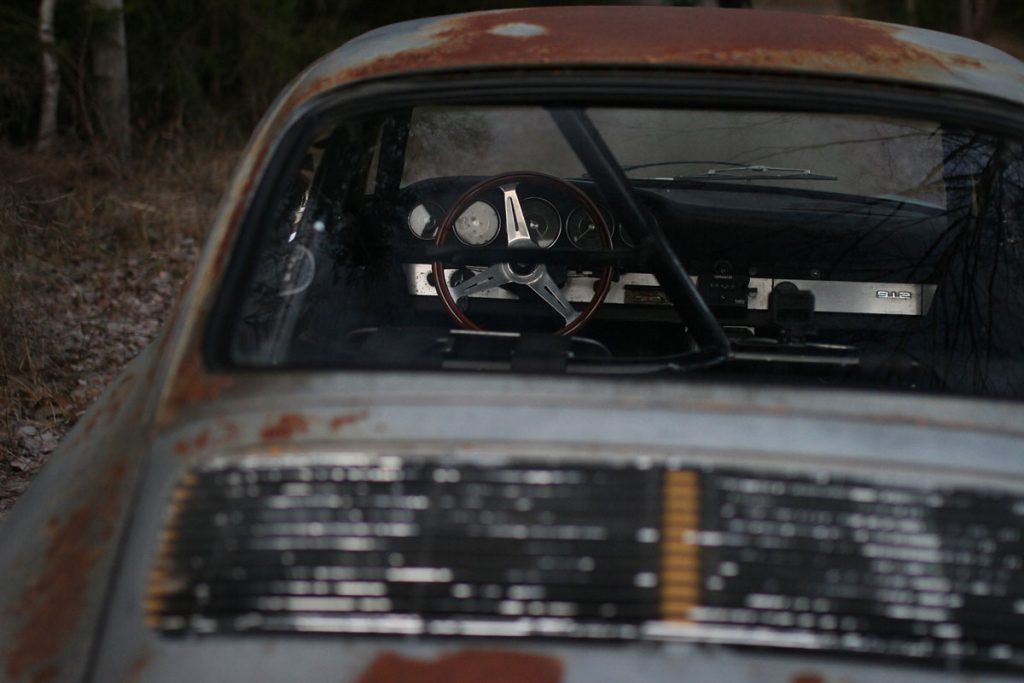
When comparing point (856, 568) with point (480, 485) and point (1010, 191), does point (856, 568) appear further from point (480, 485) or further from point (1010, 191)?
point (1010, 191)

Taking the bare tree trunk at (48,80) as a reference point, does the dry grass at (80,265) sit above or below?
below

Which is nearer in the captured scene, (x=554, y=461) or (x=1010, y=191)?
(x=554, y=461)

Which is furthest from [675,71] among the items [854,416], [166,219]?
[166,219]

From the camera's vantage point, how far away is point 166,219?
798cm

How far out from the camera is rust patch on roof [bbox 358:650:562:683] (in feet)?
4.78

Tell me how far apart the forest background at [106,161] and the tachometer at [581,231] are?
80.7 inches

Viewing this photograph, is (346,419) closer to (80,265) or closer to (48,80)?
(80,265)

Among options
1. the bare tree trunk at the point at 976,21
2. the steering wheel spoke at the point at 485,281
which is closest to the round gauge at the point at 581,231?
the steering wheel spoke at the point at 485,281

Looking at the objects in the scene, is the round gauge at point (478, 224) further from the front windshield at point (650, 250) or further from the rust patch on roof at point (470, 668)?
the rust patch on roof at point (470, 668)

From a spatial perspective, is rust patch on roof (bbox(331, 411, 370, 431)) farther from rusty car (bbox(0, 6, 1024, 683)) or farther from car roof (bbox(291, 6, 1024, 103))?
car roof (bbox(291, 6, 1024, 103))

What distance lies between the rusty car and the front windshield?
0.02 meters

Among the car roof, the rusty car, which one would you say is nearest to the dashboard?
the rusty car

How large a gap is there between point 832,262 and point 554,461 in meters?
1.94

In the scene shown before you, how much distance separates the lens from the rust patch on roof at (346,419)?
1.67 meters
